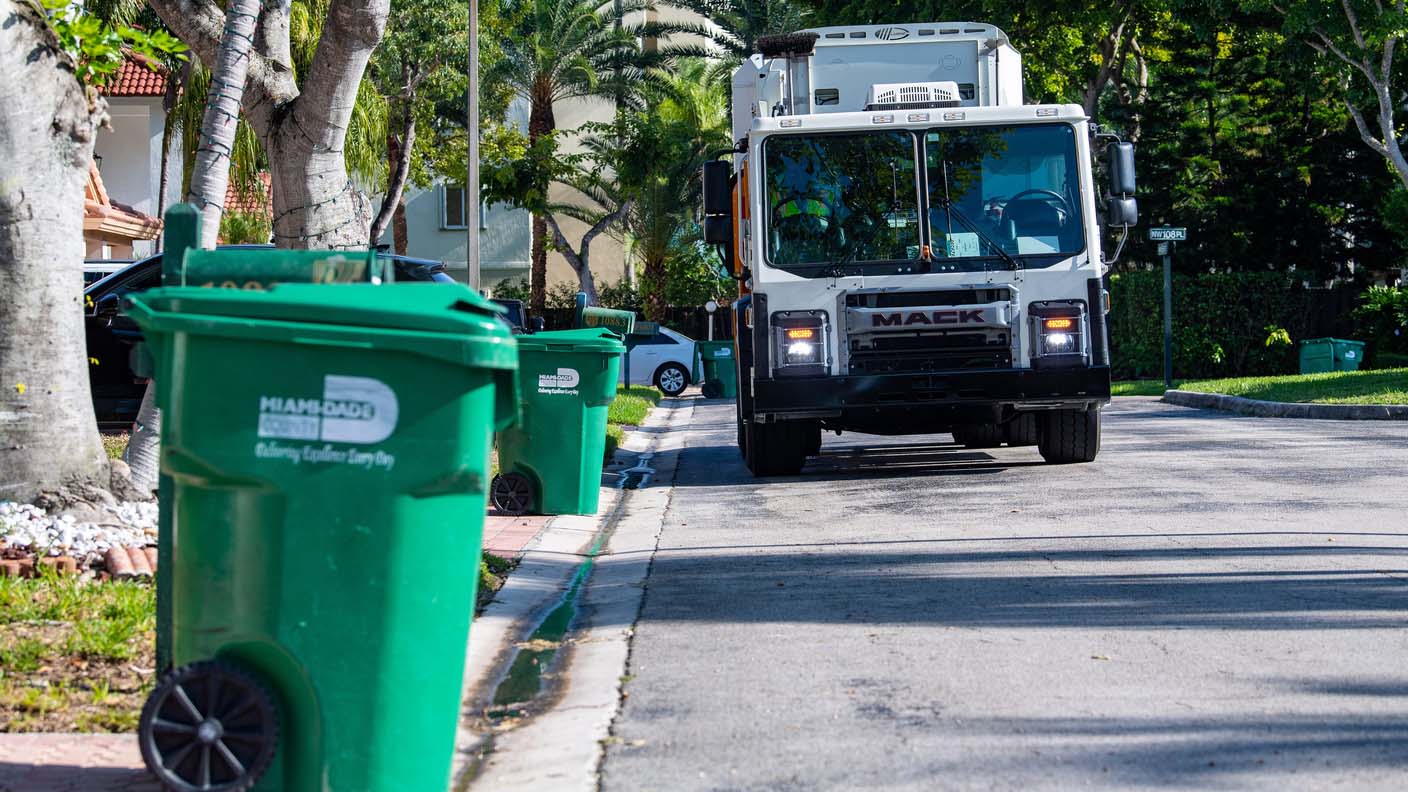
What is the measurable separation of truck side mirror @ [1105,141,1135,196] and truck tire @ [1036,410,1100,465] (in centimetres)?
173

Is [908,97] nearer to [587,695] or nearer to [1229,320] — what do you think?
[587,695]

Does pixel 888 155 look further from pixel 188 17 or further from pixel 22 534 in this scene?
pixel 22 534

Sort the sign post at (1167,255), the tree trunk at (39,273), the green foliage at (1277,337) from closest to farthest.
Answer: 1. the tree trunk at (39,273)
2. the sign post at (1167,255)
3. the green foliage at (1277,337)

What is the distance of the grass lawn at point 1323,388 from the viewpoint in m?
19.1

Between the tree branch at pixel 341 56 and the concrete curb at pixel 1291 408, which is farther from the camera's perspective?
the concrete curb at pixel 1291 408

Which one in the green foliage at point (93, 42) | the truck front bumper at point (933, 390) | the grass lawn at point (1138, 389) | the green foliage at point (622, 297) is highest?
the green foliage at point (622, 297)

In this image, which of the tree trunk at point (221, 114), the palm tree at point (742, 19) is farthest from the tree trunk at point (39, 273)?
the palm tree at point (742, 19)

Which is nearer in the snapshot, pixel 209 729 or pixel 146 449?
pixel 209 729

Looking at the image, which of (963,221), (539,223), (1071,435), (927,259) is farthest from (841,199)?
(539,223)

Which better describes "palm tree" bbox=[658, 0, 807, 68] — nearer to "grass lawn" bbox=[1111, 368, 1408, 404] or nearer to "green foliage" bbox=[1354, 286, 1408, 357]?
"green foliage" bbox=[1354, 286, 1408, 357]

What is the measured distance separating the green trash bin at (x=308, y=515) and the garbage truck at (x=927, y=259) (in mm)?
8123

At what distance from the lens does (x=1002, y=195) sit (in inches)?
470

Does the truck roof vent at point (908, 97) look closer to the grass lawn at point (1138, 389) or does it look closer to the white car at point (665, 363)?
the grass lawn at point (1138, 389)

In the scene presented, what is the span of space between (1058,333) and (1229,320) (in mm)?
19840
